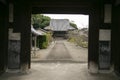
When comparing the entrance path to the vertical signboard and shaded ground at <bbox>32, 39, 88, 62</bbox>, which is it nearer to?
shaded ground at <bbox>32, 39, 88, 62</bbox>

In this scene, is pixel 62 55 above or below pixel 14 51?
below

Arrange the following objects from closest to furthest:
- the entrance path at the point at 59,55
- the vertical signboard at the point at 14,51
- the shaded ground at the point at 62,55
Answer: the vertical signboard at the point at 14,51, the shaded ground at the point at 62,55, the entrance path at the point at 59,55

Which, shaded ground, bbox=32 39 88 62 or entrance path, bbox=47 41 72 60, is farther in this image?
entrance path, bbox=47 41 72 60

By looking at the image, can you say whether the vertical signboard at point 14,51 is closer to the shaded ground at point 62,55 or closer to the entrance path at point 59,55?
the shaded ground at point 62,55

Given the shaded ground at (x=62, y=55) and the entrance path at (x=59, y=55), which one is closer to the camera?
the shaded ground at (x=62, y=55)

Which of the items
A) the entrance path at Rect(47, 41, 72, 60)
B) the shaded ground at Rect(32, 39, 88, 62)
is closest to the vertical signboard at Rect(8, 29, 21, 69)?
the shaded ground at Rect(32, 39, 88, 62)

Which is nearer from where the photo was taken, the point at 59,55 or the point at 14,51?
the point at 14,51

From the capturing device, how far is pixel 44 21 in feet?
300

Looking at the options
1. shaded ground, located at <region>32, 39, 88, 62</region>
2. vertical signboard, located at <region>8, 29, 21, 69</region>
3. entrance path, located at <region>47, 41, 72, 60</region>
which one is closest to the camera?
vertical signboard, located at <region>8, 29, 21, 69</region>

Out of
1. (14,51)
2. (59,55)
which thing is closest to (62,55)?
(59,55)

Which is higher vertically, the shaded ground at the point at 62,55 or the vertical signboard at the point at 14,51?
the vertical signboard at the point at 14,51

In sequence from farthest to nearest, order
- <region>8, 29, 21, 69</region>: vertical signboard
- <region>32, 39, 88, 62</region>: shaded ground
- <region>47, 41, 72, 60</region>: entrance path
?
<region>47, 41, 72, 60</region>: entrance path → <region>32, 39, 88, 62</region>: shaded ground → <region>8, 29, 21, 69</region>: vertical signboard

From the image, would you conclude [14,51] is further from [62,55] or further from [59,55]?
[62,55]

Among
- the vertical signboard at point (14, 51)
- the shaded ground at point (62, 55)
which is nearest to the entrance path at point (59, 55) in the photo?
the shaded ground at point (62, 55)
